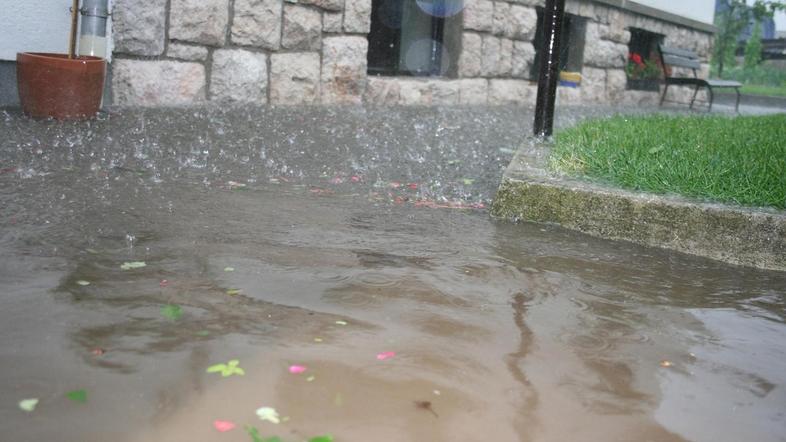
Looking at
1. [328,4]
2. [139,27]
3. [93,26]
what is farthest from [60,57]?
[328,4]

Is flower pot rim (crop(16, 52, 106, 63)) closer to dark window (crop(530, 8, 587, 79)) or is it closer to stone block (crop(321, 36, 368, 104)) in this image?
stone block (crop(321, 36, 368, 104))

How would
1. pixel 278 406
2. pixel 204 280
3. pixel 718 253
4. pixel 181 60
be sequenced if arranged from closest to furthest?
pixel 278 406 < pixel 204 280 < pixel 718 253 < pixel 181 60

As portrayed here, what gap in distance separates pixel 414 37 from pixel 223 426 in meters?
7.00

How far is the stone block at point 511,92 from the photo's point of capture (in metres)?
8.62

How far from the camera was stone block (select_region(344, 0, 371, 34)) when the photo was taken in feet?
22.5

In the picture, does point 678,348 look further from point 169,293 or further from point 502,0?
point 502,0

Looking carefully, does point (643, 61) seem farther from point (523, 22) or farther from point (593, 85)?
point (523, 22)

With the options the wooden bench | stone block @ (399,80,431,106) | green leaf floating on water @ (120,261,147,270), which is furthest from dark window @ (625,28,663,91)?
green leaf floating on water @ (120,261,147,270)

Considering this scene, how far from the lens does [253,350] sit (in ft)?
6.27

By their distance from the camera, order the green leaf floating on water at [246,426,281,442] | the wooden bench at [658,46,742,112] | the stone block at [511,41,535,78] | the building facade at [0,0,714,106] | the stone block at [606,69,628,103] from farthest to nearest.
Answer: the wooden bench at [658,46,742,112]
the stone block at [606,69,628,103]
the stone block at [511,41,535,78]
the building facade at [0,0,714,106]
the green leaf floating on water at [246,426,281,442]

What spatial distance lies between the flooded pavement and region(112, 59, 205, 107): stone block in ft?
5.08

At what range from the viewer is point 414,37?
8188 mm

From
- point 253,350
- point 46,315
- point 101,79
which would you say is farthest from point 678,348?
point 101,79

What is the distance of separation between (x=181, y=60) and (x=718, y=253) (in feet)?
13.2
